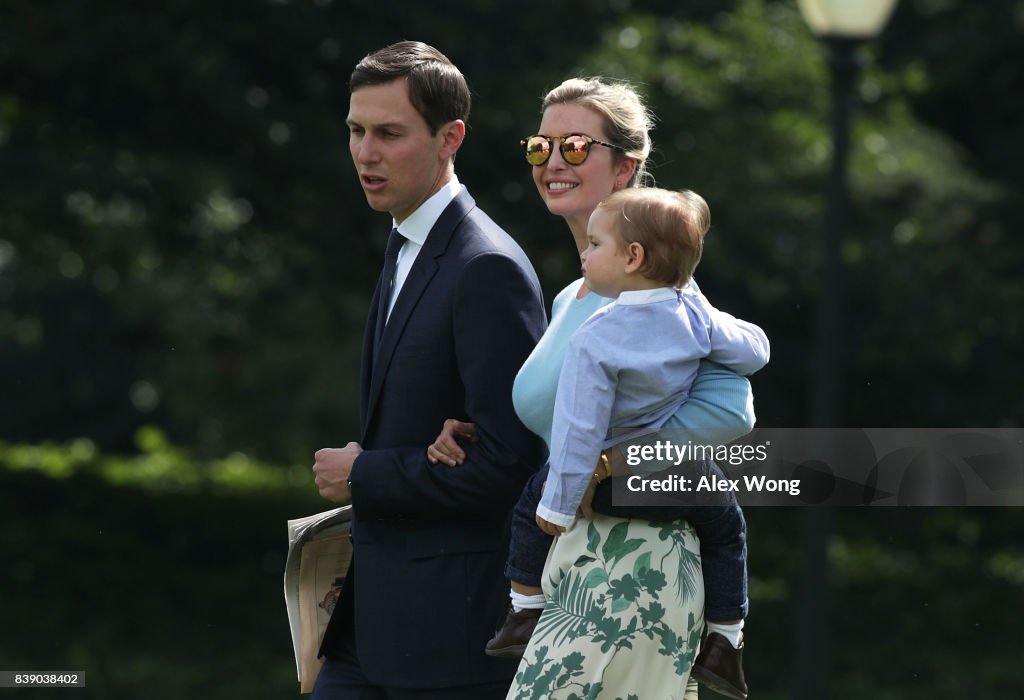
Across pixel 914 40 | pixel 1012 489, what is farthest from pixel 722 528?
pixel 914 40

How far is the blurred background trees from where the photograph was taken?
31.7 feet

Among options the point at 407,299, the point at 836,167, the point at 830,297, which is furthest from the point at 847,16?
the point at 407,299

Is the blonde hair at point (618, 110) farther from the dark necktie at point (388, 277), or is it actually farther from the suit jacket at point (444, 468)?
the dark necktie at point (388, 277)

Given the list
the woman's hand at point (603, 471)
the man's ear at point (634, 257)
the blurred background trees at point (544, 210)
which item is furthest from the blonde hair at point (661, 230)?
the blurred background trees at point (544, 210)

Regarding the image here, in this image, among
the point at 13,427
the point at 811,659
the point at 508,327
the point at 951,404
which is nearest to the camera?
the point at 508,327

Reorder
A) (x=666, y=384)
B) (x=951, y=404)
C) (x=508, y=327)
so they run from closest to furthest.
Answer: (x=666, y=384) → (x=508, y=327) → (x=951, y=404)

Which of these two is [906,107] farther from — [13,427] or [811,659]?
[13,427]

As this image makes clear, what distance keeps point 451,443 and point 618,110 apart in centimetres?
82

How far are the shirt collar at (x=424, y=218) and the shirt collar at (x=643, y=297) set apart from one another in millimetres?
767

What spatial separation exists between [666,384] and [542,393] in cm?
30

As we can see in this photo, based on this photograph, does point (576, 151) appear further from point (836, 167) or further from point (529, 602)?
point (836, 167)

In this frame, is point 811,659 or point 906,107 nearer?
point 811,659

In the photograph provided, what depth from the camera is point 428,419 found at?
3479mm

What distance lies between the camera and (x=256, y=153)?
32.8 ft
